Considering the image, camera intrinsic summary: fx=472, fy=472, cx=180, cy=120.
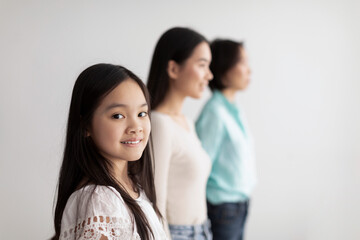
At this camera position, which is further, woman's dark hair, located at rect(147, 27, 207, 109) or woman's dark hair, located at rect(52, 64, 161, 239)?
woman's dark hair, located at rect(147, 27, 207, 109)

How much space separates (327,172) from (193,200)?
2.03 metres

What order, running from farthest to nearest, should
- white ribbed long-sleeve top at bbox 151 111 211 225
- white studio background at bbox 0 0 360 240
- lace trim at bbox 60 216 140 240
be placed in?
white studio background at bbox 0 0 360 240, white ribbed long-sleeve top at bbox 151 111 211 225, lace trim at bbox 60 216 140 240

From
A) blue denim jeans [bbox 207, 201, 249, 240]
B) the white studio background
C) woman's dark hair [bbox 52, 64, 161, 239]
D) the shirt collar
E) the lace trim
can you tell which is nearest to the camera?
the lace trim

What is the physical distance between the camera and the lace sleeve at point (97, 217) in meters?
0.97

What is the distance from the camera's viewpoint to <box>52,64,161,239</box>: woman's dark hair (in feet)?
3.50

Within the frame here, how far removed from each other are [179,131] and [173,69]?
0.72 ft

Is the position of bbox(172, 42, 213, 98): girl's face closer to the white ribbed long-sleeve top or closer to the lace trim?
the white ribbed long-sleeve top

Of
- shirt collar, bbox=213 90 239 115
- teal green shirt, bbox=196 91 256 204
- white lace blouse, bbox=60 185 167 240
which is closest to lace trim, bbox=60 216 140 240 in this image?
white lace blouse, bbox=60 185 167 240

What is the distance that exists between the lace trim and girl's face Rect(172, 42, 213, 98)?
749mm

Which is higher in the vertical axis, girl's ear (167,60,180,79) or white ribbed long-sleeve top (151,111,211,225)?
girl's ear (167,60,180,79)

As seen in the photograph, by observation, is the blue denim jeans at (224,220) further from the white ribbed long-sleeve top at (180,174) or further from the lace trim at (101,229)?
the lace trim at (101,229)

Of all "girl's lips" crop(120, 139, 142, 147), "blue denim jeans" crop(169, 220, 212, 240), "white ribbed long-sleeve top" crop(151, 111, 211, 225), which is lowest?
"blue denim jeans" crop(169, 220, 212, 240)

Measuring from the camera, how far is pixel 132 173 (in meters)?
1.25

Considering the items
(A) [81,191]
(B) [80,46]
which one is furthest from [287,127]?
(A) [81,191]
